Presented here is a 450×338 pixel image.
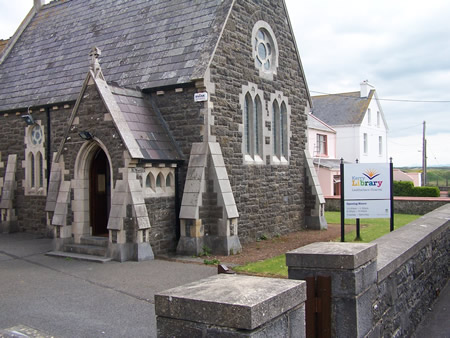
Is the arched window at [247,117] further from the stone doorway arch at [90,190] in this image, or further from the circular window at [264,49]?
the stone doorway arch at [90,190]

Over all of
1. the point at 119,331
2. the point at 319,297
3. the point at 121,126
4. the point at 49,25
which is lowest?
the point at 119,331

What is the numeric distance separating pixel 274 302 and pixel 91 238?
10701mm

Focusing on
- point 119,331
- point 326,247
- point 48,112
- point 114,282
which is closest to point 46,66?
point 48,112

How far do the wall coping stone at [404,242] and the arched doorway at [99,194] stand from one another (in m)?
Answer: 8.72

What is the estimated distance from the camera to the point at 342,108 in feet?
144

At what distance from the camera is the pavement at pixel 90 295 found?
6.98m

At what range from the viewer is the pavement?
698 cm

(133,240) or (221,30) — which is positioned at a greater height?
(221,30)

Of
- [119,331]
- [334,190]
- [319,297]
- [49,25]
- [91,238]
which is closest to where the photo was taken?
[319,297]

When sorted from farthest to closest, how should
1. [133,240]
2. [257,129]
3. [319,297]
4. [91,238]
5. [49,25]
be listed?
1. [49,25]
2. [257,129]
3. [91,238]
4. [133,240]
5. [319,297]

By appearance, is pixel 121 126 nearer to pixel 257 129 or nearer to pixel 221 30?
pixel 221 30

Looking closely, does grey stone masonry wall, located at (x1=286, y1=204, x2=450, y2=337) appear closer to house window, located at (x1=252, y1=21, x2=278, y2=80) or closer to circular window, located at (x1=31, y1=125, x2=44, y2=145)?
house window, located at (x1=252, y1=21, x2=278, y2=80)

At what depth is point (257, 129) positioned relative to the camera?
16.0m

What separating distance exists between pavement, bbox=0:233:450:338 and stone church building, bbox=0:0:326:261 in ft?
3.93
